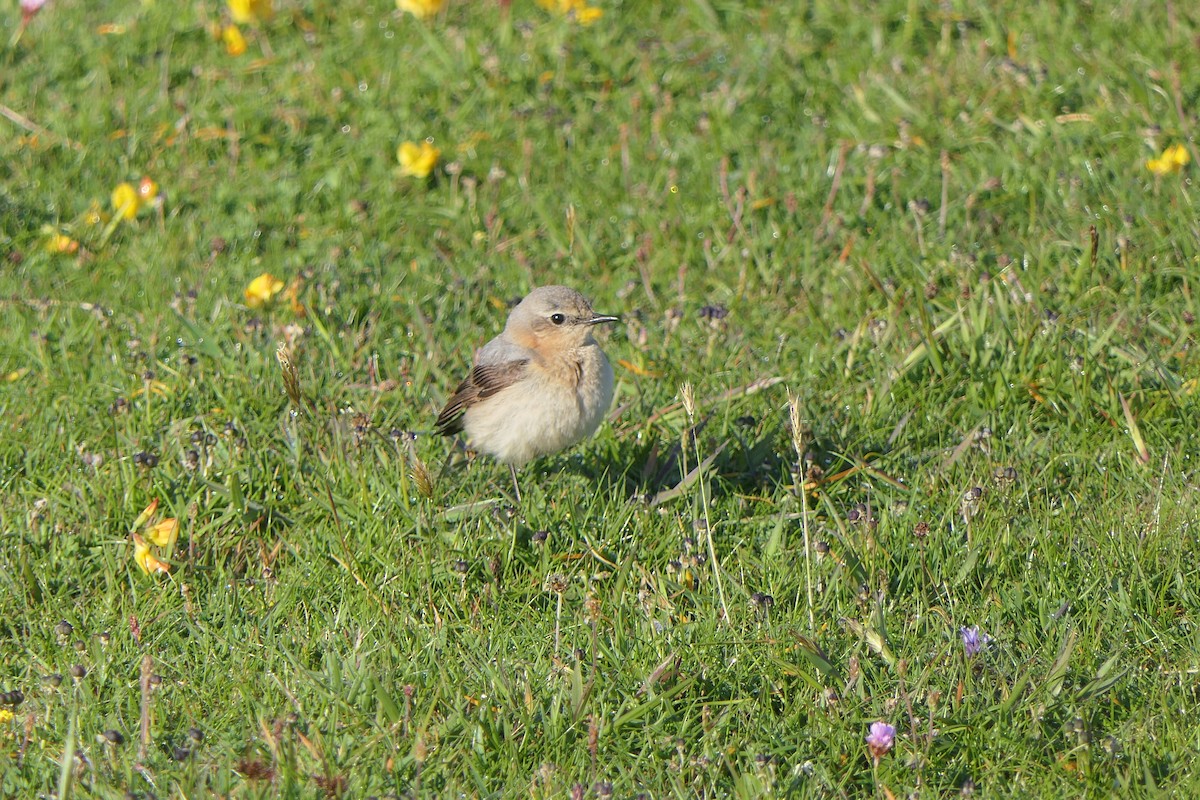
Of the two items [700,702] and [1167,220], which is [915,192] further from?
[700,702]

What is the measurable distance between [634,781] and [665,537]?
49.4 inches

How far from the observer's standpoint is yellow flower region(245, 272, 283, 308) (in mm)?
6676

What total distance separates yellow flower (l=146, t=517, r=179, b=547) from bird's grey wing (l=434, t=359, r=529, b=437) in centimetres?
120

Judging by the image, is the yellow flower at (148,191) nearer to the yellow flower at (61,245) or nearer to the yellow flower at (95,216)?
the yellow flower at (95,216)

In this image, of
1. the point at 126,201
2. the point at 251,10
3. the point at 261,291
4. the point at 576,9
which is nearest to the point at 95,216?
the point at 126,201

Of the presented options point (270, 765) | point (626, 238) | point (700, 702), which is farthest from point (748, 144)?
point (270, 765)

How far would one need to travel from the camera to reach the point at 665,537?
203 inches

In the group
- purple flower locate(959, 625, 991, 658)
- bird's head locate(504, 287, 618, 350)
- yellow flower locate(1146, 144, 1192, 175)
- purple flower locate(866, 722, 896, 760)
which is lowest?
yellow flower locate(1146, 144, 1192, 175)

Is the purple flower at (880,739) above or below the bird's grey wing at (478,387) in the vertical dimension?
below

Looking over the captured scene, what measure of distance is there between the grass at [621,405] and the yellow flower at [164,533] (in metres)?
0.10

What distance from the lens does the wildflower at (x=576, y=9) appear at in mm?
8820

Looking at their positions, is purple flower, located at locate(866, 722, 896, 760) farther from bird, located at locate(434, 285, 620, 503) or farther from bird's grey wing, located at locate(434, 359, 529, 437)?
bird's grey wing, located at locate(434, 359, 529, 437)

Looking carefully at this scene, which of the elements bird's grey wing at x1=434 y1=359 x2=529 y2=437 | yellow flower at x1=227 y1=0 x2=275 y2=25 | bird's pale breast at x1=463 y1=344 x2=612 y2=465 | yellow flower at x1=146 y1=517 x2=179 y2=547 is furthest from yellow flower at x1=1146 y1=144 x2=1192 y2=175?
yellow flower at x1=227 y1=0 x2=275 y2=25

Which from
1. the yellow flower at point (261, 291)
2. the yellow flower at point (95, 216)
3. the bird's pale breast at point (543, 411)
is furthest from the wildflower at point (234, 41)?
the bird's pale breast at point (543, 411)
